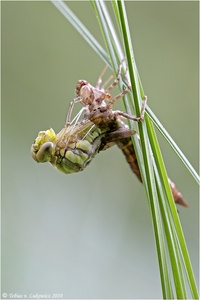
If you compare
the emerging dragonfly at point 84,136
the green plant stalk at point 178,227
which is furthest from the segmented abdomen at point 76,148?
the green plant stalk at point 178,227

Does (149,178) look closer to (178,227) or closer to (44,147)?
(178,227)

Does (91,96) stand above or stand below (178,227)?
above

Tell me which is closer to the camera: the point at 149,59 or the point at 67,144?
the point at 67,144

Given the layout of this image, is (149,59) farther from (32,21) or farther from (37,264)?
(37,264)

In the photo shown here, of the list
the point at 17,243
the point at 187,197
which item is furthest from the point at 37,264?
the point at 187,197

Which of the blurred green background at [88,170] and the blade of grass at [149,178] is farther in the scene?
the blurred green background at [88,170]

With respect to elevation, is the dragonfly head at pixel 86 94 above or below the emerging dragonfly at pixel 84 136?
above

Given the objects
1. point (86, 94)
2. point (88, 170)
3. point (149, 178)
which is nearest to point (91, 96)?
point (86, 94)

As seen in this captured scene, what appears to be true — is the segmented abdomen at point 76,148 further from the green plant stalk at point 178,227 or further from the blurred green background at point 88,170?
the blurred green background at point 88,170
